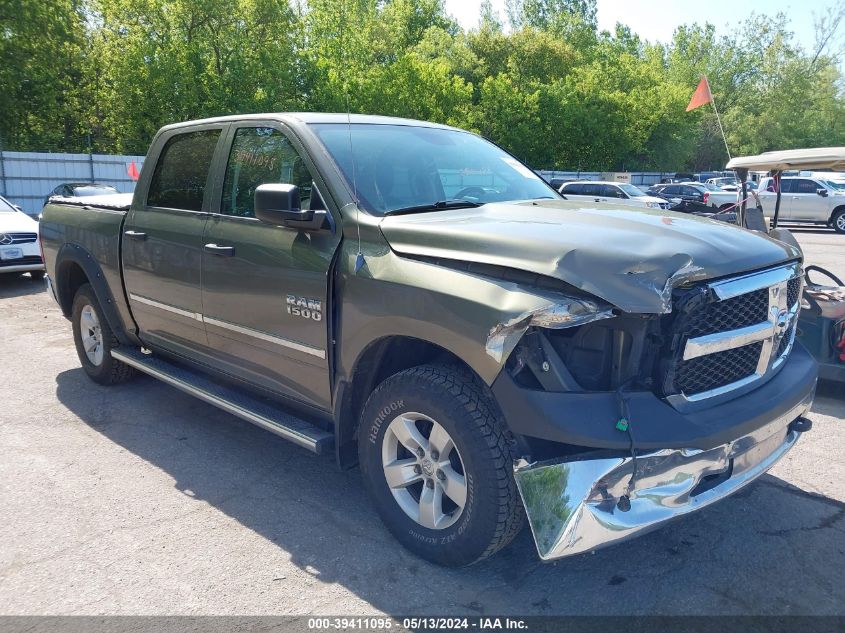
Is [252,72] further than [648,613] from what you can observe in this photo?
Yes

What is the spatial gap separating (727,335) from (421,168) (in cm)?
186

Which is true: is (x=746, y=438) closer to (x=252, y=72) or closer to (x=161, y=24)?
(x=252, y=72)

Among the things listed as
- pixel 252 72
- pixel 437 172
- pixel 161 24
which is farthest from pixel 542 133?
pixel 437 172

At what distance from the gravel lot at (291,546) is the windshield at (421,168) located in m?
1.67

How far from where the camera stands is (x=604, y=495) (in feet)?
8.16

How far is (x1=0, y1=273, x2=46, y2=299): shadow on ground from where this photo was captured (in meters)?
10.3

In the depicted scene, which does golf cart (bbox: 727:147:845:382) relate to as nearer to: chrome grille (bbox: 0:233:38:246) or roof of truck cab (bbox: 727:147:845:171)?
roof of truck cab (bbox: 727:147:845:171)

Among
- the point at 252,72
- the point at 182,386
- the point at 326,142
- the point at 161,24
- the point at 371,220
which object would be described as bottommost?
the point at 182,386

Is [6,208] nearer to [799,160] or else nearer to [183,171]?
[183,171]

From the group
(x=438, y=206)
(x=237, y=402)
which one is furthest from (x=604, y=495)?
(x=237, y=402)

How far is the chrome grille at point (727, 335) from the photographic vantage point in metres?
2.64

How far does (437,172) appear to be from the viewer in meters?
3.91

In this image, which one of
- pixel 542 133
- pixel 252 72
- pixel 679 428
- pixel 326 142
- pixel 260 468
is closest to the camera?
pixel 679 428

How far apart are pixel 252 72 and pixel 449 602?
3084 centimetres
